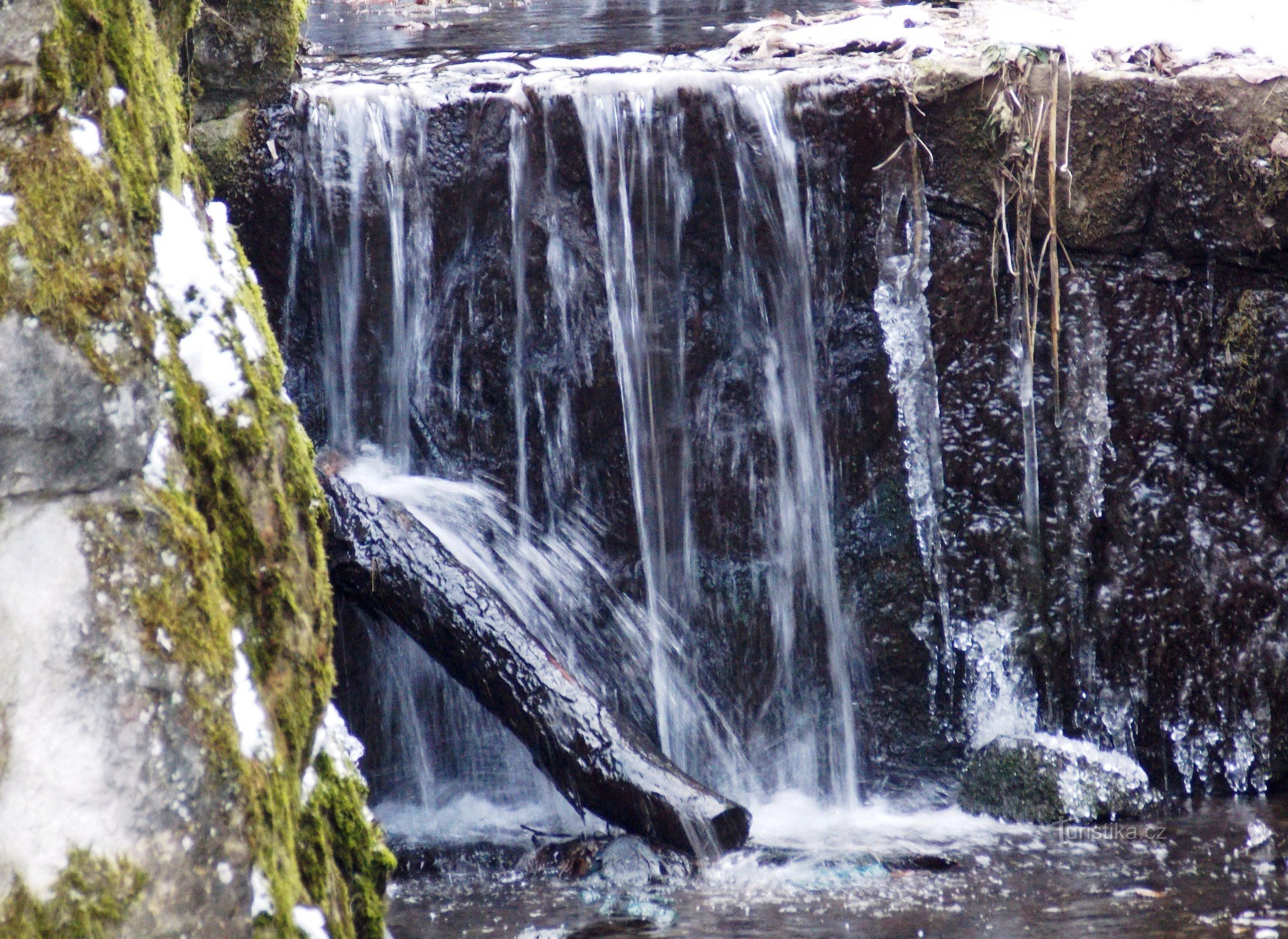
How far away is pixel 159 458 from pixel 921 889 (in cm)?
253

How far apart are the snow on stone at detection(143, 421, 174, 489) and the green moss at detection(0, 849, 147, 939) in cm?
54

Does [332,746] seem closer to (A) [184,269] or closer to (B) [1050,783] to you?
(A) [184,269]

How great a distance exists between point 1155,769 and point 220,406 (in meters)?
→ 3.77

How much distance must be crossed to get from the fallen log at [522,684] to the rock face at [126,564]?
147 centimetres

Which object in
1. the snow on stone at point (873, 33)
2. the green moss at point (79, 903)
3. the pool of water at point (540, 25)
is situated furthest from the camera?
the pool of water at point (540, 25)

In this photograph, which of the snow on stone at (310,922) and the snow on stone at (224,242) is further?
the snow on stone at (224,242)

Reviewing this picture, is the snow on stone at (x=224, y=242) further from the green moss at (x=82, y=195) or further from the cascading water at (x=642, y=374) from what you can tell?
the cascading water at (x=642, y=374)

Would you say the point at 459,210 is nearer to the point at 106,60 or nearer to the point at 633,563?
the point at 633,563

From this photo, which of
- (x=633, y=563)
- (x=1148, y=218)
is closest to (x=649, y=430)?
(x=633, y=563)

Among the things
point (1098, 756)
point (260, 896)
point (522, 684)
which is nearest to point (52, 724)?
point (260, 896)

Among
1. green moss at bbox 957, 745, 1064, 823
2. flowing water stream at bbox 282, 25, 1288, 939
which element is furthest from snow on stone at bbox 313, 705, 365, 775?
green moss at bbox 957, 745, 1064, 823

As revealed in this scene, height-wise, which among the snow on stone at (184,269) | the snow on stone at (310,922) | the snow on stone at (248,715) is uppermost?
the snow on stone at (184,269)

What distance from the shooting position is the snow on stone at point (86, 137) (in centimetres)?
188

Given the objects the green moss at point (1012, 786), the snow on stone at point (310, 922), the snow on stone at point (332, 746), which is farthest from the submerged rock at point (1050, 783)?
the snow on stone at point (310, 922)
